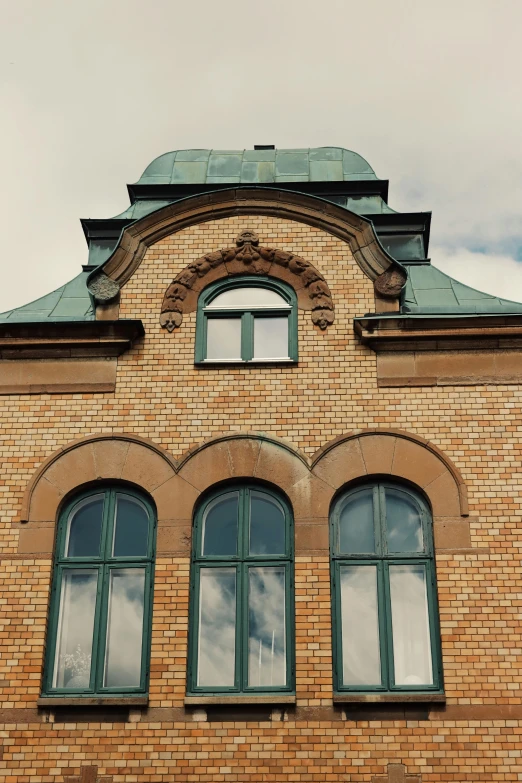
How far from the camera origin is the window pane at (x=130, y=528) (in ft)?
45.4

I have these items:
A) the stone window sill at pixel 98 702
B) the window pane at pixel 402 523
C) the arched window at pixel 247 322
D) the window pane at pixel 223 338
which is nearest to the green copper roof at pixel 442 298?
the arched window at pixel 247 322

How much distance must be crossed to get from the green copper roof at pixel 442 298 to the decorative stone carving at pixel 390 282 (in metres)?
0.22

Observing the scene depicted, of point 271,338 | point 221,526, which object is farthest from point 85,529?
point 271,338

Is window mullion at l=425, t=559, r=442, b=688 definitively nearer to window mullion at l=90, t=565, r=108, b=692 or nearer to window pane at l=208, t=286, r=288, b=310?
window mullion at l=90, t=565, r=108, b=692

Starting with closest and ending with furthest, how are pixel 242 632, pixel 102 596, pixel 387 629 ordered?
1. pixel 387 629
2. pixel 242 632
3. pixel 102 596

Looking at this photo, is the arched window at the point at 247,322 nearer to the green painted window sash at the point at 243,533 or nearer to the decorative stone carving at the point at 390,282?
the decorative stone carving at the point at 390,282

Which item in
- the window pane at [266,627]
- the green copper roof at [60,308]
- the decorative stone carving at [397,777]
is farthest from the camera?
the green copper roof at [60,308]

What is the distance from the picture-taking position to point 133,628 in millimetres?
13406

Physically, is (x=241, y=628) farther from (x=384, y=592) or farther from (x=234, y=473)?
(x=234, y=473)

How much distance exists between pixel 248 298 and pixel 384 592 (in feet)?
14.8

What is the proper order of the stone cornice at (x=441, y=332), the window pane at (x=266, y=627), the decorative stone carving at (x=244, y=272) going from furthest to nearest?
the decorative stone carving at (x=244, y=272), the stone cornice at (x=441, y=332), the window pane at (x=266, y=627)

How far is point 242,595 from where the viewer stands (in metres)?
13.5

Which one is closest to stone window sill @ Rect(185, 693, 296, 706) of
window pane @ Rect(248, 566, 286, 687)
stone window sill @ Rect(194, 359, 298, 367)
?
window pane @ Rect(248, 566, 286, 687)

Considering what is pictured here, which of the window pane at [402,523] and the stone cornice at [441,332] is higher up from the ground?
the stone cornice at [441,332]
